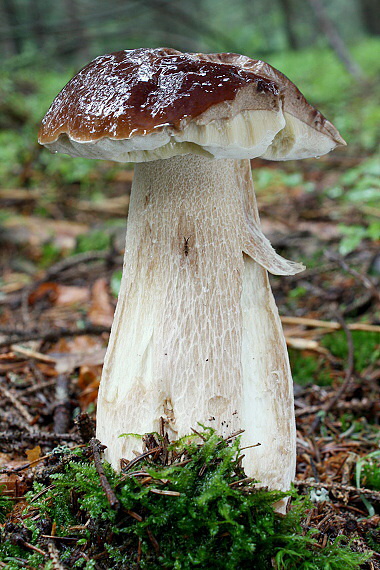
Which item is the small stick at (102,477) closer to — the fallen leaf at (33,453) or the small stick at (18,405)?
the fallen leaf at (33,453)

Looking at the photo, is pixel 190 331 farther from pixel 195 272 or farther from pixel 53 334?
pixel 53 334

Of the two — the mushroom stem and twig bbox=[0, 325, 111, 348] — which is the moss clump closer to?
the mushroom stem

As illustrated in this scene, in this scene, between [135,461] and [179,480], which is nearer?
[179,480]

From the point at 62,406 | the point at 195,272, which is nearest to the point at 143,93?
the point at 195,272

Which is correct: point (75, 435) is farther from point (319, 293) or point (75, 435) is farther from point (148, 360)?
point (319, 293)

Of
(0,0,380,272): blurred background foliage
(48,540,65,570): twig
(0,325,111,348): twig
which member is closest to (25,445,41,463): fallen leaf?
(48,540,65,570): twig

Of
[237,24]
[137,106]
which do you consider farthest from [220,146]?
[237,24]

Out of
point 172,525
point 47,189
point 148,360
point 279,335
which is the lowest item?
point 172,525
